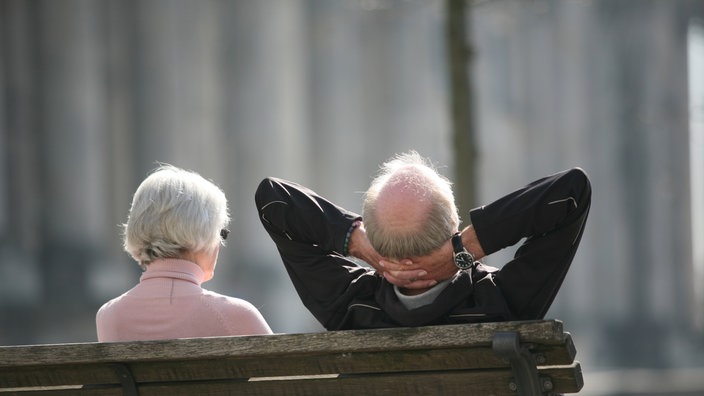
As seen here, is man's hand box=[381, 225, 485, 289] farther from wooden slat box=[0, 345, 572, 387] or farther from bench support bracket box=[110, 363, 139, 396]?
bench support bracket box=[110, 363, 139, 396]

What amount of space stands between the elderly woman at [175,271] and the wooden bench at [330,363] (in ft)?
1.28

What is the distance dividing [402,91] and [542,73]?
1.78 meters

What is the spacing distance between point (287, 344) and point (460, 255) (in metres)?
0.53

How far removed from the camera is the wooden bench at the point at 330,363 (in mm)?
2859

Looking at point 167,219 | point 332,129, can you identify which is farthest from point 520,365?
point 332,129

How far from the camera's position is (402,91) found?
572 inches

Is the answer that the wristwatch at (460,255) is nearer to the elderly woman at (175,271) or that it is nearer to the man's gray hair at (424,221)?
the man's gray hair at (424,221)

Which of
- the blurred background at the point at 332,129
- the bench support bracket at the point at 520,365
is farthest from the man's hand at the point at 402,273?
the blurred background at the point at 332,129

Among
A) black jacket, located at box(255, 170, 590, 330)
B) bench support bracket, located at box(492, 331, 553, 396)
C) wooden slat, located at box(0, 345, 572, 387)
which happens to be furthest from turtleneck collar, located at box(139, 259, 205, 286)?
bench support bracket, located at box(492, 331, 553, 396)

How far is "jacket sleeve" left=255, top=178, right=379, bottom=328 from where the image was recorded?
3.48 meters

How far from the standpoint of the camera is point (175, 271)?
145 inches

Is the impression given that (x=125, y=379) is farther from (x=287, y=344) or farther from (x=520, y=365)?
(x=520, y=365)

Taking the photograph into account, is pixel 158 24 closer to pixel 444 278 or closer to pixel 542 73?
pixel 542 73

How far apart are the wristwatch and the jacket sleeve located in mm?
329
